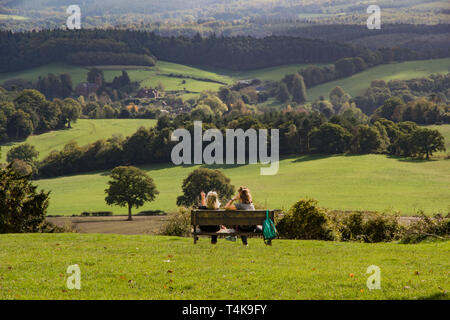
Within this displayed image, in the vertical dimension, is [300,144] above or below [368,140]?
below

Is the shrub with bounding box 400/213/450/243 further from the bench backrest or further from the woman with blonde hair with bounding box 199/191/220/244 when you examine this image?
the woman with blonde hair with bounding box 199/191/220/244

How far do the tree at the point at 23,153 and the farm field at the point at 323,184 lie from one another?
22981 mm

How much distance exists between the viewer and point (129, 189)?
110 metres

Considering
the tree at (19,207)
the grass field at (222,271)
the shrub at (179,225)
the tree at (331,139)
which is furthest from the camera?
the tree at (331,139)

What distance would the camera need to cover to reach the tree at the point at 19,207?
111 ft

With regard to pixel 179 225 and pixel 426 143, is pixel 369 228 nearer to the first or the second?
pixel 179 225

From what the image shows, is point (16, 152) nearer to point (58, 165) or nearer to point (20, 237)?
point (58, 165)

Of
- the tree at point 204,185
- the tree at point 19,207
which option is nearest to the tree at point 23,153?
the tree at point 204,185

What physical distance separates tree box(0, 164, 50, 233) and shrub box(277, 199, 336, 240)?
48.1 ft

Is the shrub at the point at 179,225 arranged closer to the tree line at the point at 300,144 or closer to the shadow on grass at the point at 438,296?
the shadow on grass at the point at 438,296

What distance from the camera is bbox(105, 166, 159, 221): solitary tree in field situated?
109 metres

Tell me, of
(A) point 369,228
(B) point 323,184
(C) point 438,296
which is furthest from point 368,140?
(C) point 438,296

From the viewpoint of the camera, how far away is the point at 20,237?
2684 cm

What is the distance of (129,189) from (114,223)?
10.5 m
